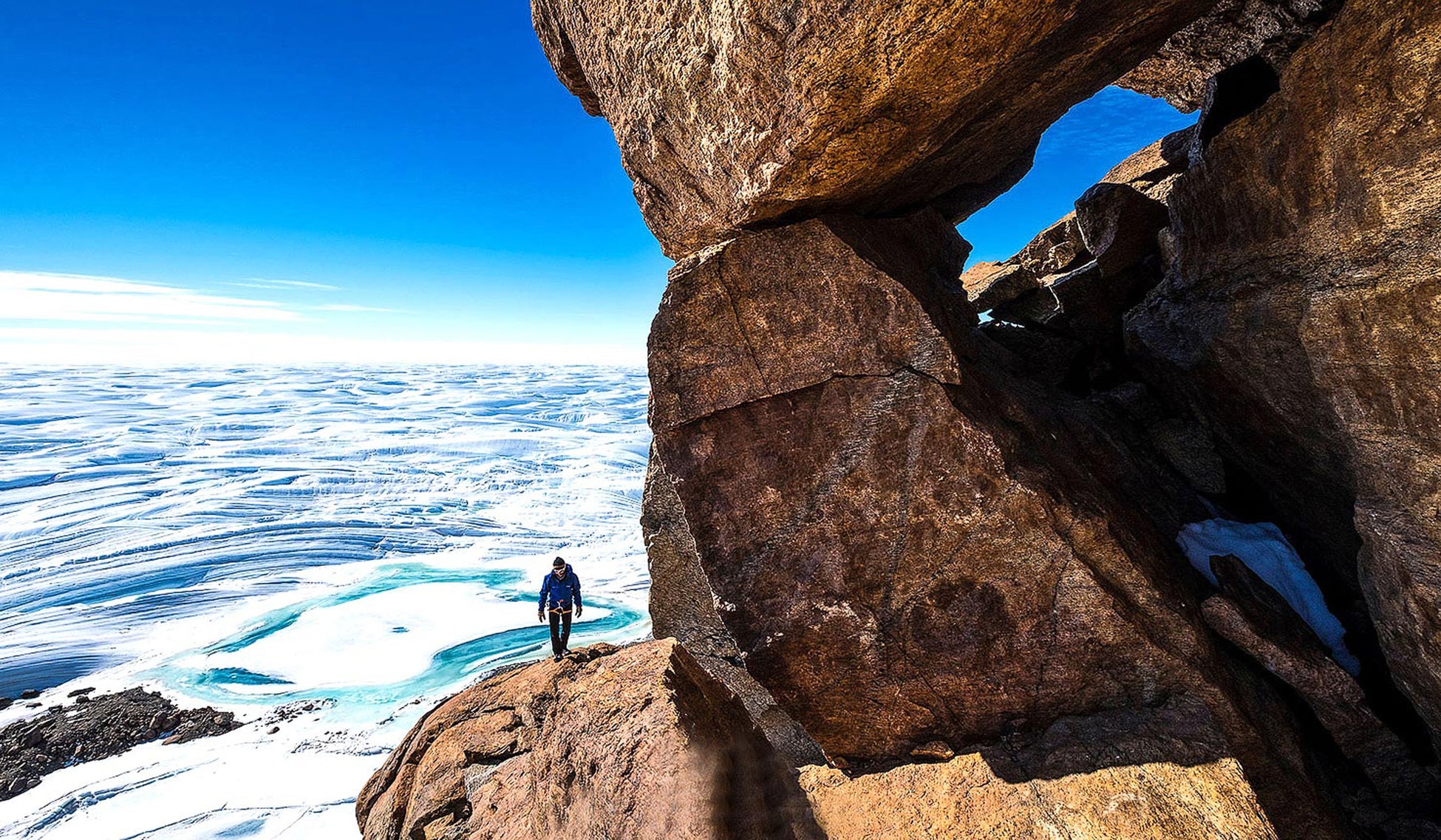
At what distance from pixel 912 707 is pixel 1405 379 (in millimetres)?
4929

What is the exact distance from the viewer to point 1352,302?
4.78 meters

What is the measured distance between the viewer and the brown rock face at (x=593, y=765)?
5074 mm

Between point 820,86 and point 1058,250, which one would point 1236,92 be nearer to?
point 1058,250

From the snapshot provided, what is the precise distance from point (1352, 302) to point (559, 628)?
10.6m

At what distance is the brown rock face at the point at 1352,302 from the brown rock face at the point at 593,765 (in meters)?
5.65

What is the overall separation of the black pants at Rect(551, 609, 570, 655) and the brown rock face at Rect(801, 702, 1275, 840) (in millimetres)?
5512

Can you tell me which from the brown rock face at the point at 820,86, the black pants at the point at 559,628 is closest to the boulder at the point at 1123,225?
the brown rock face at the point at 820,86

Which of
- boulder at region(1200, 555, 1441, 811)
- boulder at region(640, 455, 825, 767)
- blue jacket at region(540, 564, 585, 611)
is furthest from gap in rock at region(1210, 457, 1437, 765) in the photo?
blue jacket at region(540, 564, 585, 611)

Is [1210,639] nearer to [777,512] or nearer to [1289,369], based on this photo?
[1289,369]

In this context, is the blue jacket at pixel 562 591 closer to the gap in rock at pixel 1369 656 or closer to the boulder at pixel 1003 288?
the boulder at pixel 1003 288

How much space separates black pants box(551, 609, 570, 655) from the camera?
32.2 ft

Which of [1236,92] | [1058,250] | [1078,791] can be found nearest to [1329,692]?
[1078,791]

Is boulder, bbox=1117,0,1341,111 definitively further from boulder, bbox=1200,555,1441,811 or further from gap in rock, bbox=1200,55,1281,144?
boulder, bbox=1200,555,1441,811

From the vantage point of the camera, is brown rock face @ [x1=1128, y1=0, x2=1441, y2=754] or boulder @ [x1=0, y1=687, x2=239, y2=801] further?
boulder @ [x1=0, y1=687, x2=239, y2=801]
